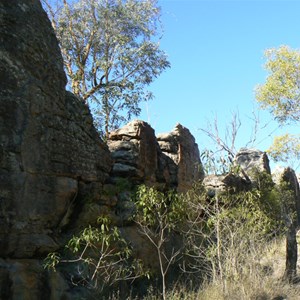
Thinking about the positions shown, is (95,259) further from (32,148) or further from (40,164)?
(32,148)

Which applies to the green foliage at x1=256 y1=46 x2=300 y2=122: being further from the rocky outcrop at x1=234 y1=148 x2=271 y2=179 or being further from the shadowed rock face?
the shadowed rock face

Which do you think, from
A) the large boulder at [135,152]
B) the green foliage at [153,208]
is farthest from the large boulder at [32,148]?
the large boulder at [135,152]

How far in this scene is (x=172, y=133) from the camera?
14.3 m

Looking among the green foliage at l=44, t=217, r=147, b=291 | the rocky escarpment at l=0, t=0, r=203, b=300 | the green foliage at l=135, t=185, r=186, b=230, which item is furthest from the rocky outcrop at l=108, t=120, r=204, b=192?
the green foliage at l=44, t=217, r=147, b=291

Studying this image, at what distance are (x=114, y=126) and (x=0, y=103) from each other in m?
13.1

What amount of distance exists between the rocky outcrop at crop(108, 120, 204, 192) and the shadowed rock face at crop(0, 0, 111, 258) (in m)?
2.29

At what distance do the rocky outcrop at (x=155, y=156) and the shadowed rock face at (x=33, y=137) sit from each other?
90.1 inches

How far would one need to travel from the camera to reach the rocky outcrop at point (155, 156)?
1141 cm

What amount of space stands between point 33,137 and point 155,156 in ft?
16.7

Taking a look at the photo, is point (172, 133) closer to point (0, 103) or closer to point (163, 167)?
point (163, 167)

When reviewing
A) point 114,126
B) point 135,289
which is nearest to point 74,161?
point 135,289

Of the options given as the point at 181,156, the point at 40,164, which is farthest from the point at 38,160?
the point at 181,156

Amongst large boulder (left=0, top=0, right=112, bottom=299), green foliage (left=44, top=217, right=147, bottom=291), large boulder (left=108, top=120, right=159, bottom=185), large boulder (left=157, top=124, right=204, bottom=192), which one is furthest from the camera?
large boulder (left=157, top=124, right=204, bottom=192)

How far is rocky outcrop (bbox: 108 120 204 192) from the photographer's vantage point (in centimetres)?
Result: 1141
